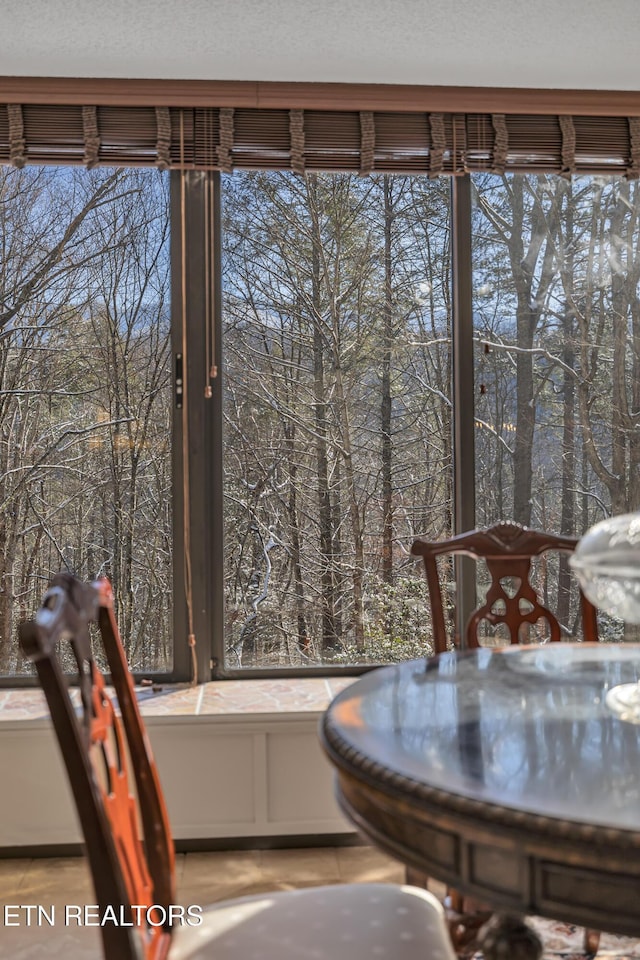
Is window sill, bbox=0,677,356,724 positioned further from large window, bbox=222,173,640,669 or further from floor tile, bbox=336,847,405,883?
floor tile, bbox=336,847,405,883

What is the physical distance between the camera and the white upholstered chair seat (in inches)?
49.0

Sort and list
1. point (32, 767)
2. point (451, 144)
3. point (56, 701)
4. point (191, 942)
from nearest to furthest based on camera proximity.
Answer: point (56, 701) < point (191, 942) < point (32, 767) < point (451, 144)

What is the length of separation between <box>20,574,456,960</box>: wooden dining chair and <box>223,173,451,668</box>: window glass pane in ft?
4.91

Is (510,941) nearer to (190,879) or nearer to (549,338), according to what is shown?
(190,879)

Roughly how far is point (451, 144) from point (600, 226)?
629 millimetres

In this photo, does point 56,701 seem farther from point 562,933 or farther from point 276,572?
point 276,572

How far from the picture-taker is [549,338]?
119 inches

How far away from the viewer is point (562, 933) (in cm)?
210

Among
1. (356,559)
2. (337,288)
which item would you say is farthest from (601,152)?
(356,559)

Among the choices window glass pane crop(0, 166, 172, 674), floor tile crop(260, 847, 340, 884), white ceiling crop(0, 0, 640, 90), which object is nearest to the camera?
white ceiling crop(0, 0, 640, 90)

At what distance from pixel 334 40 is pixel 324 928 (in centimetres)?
239

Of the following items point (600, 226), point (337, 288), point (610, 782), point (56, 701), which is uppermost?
point (600, 226)

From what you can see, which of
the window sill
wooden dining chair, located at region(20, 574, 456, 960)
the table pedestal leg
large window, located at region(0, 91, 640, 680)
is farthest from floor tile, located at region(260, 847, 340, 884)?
the table pedestal leg

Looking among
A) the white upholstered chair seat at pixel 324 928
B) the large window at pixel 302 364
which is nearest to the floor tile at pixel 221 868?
the large window at pixel 302 364
